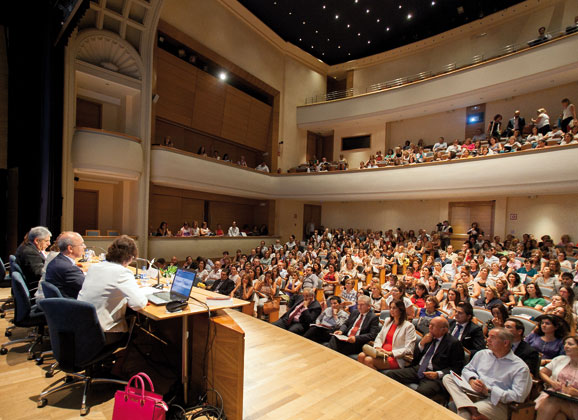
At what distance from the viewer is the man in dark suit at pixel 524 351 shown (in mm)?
2557

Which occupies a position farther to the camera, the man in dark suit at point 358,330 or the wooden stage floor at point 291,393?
the man in dark suit at point 358,330

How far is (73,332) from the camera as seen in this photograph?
200cm

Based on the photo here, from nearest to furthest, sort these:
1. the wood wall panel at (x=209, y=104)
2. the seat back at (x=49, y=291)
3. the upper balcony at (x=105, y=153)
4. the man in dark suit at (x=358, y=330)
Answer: the seat back at (x=49, y=291), the man in dark suit at (x=358, y=330), the upper balcony at (x=105, y=153), the wood wall panel at (x=209, y=104)

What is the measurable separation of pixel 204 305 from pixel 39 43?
584cm

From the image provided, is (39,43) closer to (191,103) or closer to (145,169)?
(145,169)

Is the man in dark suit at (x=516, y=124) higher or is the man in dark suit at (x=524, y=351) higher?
the man in dark suit at (x=516, y=124)

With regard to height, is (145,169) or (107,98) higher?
(107,98)

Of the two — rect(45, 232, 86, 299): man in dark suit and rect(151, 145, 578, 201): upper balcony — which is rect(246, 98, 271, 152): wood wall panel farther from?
rect(45, 232, 86, 299): man in dark suit

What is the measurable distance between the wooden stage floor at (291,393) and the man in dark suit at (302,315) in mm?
809

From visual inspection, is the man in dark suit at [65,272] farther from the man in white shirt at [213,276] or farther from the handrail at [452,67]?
the handrail at [452,67]

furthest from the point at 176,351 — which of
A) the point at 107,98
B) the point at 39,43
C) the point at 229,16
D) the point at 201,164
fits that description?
the point at 229,16

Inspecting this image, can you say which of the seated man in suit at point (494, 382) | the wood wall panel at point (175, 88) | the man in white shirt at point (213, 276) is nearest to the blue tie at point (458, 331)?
the seated man in suit at point (494, 382)

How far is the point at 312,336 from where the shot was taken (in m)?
3.74

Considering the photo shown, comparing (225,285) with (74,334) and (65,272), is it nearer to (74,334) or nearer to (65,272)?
(65,272)
